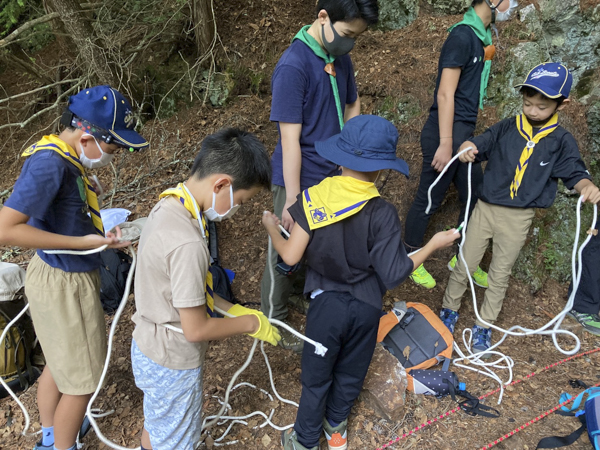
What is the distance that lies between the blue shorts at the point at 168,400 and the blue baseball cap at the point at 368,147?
123 centimetres

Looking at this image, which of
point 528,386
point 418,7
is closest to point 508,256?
point 528,386

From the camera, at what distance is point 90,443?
2.47 meters

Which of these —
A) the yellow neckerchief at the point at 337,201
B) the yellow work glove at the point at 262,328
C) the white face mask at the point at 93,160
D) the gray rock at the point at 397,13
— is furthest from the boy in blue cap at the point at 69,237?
the gray rock at the point at 397,13

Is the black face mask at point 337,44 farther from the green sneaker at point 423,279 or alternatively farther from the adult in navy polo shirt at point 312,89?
the green sneaker at point 423,279

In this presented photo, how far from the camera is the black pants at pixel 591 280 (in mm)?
3354

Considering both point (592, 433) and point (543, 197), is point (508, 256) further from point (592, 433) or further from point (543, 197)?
point (592, 433)

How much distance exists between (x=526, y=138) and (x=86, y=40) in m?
4.83

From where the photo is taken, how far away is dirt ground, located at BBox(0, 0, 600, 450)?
254 cm

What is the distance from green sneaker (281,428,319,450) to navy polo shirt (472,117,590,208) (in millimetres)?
2126

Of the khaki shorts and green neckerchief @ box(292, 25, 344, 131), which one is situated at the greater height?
green neckerchief @ box(292, 25, 344, 131)

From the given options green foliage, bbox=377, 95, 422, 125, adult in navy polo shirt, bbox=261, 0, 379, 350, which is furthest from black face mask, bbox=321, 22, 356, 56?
green foliage, bbox=377, 95, 422, 125

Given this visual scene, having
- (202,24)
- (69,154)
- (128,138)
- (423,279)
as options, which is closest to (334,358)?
(128,138)

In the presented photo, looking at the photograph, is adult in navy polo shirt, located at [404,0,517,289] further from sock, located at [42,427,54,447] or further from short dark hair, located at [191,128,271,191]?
sock, located at [42,427,54,447]

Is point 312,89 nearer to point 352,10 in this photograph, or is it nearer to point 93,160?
point 352,10
